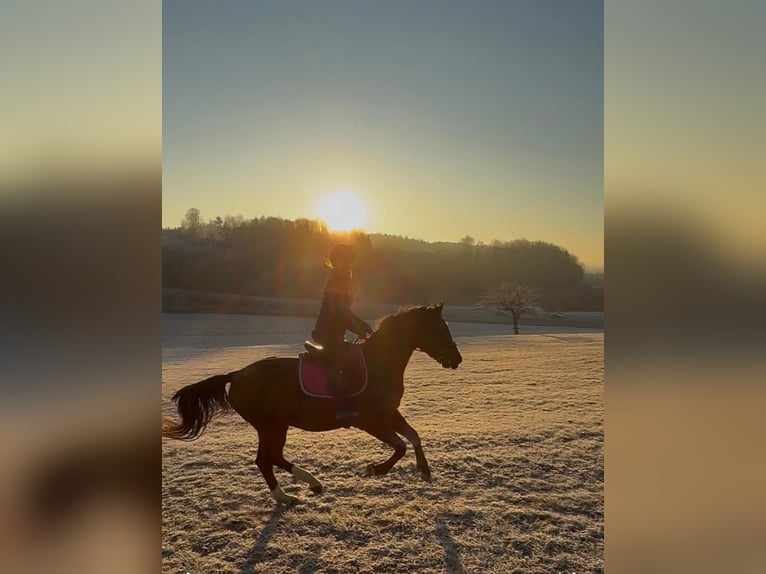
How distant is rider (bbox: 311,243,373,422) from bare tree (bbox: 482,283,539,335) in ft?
17.4

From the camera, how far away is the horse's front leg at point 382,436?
14.1 feet

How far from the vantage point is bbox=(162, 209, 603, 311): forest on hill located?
5.60 metres

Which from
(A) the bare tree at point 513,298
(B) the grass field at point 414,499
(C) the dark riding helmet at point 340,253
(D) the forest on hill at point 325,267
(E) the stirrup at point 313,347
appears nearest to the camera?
(B) the grass field at point 414,499

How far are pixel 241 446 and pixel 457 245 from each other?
4.06m

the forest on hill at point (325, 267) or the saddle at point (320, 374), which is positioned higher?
the forest on hill at point (325, 267)

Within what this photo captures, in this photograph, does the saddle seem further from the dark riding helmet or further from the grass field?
the grass field

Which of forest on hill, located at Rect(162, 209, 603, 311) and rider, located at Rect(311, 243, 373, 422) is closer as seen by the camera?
rider, located at Rect(311, 243, 373, 422)

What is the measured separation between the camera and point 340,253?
13.4 ft

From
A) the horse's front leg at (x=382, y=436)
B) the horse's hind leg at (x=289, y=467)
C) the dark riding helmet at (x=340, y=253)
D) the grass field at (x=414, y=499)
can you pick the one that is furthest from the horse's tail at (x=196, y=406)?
the dark riding helmet at (x=340, y=253)

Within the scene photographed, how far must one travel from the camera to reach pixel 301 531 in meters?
3.84

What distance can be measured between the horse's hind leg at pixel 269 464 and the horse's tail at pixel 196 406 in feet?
1.53

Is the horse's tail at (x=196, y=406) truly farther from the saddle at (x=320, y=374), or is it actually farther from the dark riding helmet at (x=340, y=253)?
the dark riding helmet at (x=340, y=253)

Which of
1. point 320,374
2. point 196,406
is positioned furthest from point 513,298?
point 196,406

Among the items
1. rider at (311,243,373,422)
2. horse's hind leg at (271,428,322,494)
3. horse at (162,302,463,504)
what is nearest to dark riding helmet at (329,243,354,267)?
rider at (311,243,373,422)
